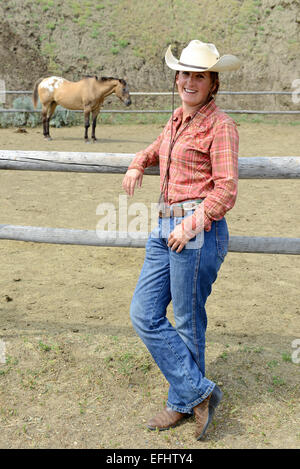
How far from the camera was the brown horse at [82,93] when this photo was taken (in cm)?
1180

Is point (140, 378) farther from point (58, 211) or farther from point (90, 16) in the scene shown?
point (90, 16)

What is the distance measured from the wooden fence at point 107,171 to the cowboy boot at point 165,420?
0.97 metres

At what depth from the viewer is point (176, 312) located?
7.59ft

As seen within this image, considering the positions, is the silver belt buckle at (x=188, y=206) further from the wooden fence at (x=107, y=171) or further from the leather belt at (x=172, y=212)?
the wooden fence at (x=107, y=171)

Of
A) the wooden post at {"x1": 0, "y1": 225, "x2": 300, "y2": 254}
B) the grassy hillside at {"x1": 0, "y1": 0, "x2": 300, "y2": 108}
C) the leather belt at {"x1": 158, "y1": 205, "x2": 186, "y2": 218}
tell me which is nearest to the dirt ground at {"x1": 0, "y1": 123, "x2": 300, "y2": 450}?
the wooden post at {"x1": 0, "y1": 225, "x2": 300, "y2": 254}

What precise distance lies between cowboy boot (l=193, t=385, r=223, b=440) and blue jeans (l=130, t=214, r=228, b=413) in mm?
37

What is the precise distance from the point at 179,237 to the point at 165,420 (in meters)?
0.95

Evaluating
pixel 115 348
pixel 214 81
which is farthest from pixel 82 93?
pixel 214 81

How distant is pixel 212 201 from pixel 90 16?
2065 centimetres

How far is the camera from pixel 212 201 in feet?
6.75

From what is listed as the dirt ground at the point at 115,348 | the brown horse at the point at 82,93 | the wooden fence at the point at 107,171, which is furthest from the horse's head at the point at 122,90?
the wooden fence at the point at 107,171

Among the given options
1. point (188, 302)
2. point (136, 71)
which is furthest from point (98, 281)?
point (136, 71)

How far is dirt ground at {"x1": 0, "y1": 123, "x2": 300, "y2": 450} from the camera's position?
99.7 inches

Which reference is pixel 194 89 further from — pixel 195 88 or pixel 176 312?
pixel 176 312
